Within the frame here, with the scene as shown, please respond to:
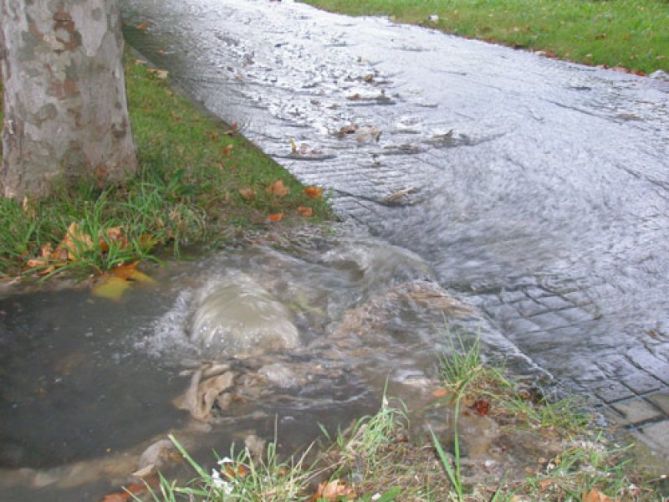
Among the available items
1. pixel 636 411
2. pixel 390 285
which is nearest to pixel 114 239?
pixel 390 285

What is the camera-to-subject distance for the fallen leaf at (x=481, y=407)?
3.17 meters

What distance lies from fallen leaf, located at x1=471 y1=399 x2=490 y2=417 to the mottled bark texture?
2.81 m

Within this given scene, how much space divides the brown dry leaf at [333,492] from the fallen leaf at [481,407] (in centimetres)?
74

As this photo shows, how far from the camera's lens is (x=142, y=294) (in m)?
4.18

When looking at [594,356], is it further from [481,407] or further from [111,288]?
[111,288]

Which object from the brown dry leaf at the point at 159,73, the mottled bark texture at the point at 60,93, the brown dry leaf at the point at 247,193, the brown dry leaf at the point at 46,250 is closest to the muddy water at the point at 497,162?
the brown dry leaf at the point at 159,73

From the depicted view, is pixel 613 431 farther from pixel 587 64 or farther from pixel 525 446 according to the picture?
pixel 587 64

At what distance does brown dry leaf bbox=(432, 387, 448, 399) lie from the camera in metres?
3.29

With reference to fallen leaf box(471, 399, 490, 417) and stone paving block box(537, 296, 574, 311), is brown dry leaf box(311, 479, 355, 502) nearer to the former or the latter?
fallen leaf box(471, 399, 490, 417)

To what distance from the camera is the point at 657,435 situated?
312cm

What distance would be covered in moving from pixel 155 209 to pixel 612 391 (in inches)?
111

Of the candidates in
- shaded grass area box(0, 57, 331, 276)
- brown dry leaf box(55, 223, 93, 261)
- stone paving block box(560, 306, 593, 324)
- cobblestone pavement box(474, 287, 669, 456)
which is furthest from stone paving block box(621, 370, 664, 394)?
brown dry leaf box(55, 223, 93, 261)

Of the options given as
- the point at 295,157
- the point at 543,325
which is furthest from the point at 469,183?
the point at 543,325

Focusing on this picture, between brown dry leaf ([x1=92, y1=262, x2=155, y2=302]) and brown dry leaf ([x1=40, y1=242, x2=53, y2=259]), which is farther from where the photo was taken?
brown dry leaf ([x1=40, y1=242, x2=53, y2=259])
